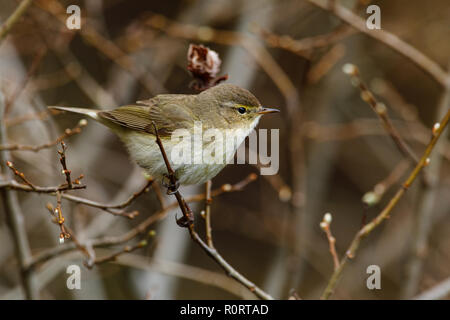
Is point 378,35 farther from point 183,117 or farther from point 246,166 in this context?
point 246,166

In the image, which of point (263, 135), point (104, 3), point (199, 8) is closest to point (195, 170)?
point (263, 135)

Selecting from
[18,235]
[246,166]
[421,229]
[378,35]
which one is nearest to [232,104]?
[378,35]

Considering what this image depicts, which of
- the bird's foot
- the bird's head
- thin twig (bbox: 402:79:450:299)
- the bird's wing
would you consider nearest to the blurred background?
thin twig (bbox: 402:79:450:299)
